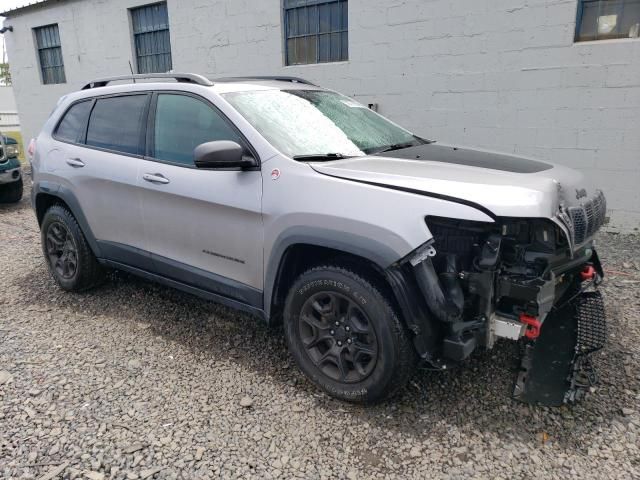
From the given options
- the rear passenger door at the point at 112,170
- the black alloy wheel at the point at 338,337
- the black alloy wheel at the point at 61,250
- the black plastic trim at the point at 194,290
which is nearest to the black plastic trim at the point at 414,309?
the black alloy wheel at the point at 338,337

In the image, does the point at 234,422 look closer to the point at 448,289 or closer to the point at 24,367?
the point at 448,289

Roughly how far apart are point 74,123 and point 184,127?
1.49 metres

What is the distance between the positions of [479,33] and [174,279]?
519 centimetres

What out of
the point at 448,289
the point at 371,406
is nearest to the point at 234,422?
the point at 371,406

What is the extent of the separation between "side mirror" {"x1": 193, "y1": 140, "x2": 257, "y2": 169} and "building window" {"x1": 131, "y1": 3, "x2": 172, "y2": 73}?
8.54 meters

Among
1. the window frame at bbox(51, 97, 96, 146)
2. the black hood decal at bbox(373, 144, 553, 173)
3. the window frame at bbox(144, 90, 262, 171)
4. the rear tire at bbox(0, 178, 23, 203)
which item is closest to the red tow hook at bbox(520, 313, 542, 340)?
the black hood decal at bbox(373, 144, 553, 173)

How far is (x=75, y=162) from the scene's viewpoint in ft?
13.4

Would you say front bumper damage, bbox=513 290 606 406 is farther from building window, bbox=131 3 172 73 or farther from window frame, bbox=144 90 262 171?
building window, bbox=131 3 172 73

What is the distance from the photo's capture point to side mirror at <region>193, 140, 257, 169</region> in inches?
111

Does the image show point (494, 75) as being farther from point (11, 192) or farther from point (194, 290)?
point (11, 192)

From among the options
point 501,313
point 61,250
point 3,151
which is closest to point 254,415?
point 501,313

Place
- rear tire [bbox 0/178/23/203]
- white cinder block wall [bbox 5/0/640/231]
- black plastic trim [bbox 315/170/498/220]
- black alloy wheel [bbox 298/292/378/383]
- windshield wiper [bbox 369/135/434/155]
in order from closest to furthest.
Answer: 1. black plastic trim [bbox 315/170/498/220]
2. black alloy wheel [bbox 298/292/378/383]
3. windshield wiper [bbox 369/135/434/155]
4. white cinder block wall [bbox 5/0/640/231]
5. rear tire [bbox 0/178/23/203]

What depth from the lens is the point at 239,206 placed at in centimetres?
299

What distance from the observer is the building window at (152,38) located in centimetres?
1032
